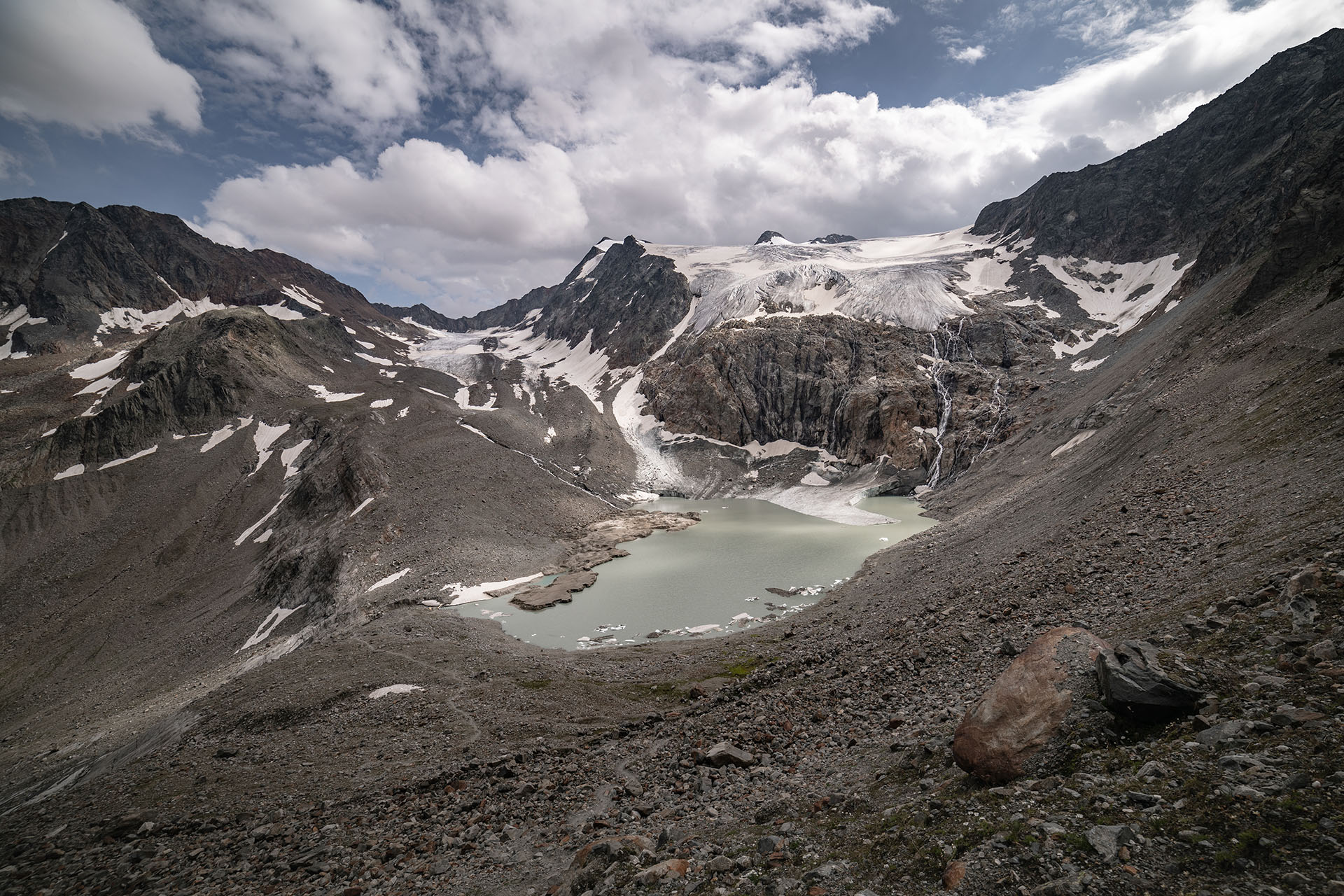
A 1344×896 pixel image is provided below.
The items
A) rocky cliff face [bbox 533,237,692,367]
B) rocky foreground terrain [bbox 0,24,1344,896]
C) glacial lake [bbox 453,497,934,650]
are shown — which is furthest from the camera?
rocky cliff face [bbox 533,237,692,367]

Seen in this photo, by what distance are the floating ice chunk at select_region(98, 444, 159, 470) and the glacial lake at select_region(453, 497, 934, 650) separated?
54798 millimetres

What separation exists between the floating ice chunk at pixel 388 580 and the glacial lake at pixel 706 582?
267 inches

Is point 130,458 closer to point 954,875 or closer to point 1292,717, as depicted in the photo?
point 954,875

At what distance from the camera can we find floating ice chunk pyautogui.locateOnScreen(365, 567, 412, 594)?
37.3 metres

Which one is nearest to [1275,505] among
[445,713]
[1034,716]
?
[1034,716]

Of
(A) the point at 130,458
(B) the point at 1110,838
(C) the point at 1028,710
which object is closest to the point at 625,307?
(A) the point at 130,458

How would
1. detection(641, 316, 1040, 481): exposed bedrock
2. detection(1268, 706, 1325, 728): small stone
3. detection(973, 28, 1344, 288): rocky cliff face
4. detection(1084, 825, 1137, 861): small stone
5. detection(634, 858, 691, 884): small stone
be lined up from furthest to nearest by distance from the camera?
detection(641, 316, 1040, 481): exposed bedrock < detection(973, 28, 1344, 288): rocky cliff face < detection(634, 858, 691, 884): small stone < detection(1268, 706, 1325, 728): small stone < detection(1084, 825, 1137, 861): small stone

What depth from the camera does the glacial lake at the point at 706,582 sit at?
102ft

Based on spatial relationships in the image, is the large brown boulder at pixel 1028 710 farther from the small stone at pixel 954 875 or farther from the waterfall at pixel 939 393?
the waterfall at pixel 939 393

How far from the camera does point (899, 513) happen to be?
57.3 metres

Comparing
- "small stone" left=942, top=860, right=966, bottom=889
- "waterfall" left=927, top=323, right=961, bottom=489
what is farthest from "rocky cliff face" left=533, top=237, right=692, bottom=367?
"small stone" left=942, top=860, right=966, bottom=889

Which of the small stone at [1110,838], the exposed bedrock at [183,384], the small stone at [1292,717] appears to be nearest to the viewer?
the small stone at [1110,838]

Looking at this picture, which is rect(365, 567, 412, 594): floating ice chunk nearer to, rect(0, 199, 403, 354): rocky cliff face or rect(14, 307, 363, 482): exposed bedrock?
rect(14, 307, 363, 482): exposed bedrock

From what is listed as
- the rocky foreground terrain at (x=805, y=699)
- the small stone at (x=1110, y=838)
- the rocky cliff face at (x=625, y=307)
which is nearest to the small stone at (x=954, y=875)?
the rocky foreground terrain at (x=805, y=699)
